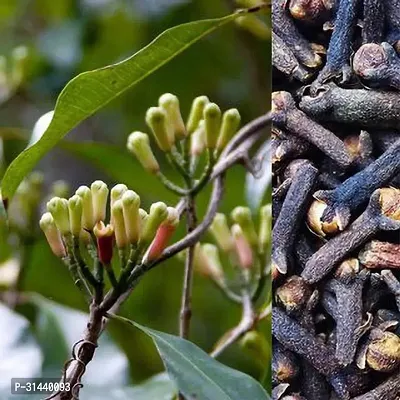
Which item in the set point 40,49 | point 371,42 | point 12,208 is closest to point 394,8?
point 371,42

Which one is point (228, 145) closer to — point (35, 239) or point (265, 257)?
point (265, 257)

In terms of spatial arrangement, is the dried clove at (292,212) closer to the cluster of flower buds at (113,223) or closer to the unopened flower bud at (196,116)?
the cluster of flower buds at (113,223)

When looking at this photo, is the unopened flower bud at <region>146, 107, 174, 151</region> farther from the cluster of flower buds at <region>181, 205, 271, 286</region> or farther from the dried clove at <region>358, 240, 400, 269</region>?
the dried clove at <region>358, 240, 400, 269</region>

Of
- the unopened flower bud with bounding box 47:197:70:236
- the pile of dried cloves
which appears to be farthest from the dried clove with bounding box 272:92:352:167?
the unopened flower bud with bounding box 47:197:70:236

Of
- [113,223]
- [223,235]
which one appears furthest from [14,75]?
[113,223]

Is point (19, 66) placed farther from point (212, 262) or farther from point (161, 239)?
point (161, 239)

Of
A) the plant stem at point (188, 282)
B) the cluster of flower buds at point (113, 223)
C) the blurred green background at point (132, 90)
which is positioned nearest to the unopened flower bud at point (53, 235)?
the cluster of flower buds at point (113, 223)
